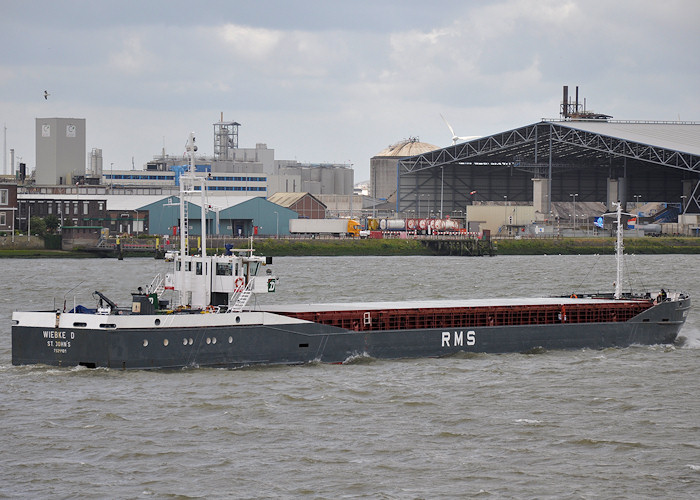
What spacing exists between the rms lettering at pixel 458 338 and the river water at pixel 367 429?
27.6 inches

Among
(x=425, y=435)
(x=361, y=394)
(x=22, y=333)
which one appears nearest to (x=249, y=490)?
(x=425, y=435)

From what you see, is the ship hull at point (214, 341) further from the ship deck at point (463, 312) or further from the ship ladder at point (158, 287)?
the ship ladder at point (158, 287)

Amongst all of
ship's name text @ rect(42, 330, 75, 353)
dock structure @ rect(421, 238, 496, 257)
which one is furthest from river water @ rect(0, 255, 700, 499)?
dock structure @ rect(421, 238, 496, 257)

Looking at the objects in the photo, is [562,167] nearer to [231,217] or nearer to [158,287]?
[231,217]

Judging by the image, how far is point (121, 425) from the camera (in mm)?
27484

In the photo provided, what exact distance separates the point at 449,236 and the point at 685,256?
95.3ft

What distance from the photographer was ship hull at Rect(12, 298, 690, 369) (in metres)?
32.5

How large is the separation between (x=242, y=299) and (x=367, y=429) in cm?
923

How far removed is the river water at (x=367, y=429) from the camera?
75.3ft

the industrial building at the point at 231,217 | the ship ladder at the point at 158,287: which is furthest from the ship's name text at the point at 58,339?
the industrial building at the point at 231,217

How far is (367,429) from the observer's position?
27.5 metres

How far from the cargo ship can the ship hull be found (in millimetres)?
35

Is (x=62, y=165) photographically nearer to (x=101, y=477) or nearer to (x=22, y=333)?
(x=22, y=333)

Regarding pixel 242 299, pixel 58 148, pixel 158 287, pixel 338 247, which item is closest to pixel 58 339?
pixel 158 287
